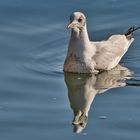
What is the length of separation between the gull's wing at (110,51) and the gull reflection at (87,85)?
98mm

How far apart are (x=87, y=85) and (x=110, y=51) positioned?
96 cm

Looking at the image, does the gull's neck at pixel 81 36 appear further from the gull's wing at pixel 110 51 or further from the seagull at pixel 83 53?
the gull's wing at pixel 110 51

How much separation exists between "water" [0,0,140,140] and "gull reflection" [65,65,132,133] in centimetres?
1

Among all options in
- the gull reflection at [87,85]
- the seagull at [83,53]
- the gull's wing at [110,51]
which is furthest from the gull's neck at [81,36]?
the gull reflection at [87,85]

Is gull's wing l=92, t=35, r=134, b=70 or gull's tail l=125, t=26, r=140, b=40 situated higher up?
gull's tail l=125, t=26, r=140, b=40

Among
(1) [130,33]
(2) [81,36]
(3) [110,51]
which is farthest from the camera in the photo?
(1) [130,33]

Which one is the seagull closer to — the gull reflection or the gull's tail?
the gull reflection

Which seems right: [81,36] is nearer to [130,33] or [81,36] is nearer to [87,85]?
[87,85]

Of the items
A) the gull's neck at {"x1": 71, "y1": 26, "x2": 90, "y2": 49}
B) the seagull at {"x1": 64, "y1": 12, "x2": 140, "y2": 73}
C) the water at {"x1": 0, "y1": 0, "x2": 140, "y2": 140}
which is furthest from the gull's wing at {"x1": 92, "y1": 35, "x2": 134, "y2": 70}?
the gull's neck at {"x1": 71, "y1": 26, "x2": 90, "y2": 49}

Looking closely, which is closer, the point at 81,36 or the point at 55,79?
the point at 55,79

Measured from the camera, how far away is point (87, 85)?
998 cm

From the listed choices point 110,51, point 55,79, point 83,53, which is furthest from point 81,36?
point 55,79

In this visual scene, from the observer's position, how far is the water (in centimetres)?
851

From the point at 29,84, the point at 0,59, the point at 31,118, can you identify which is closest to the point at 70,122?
the point at 31,118
